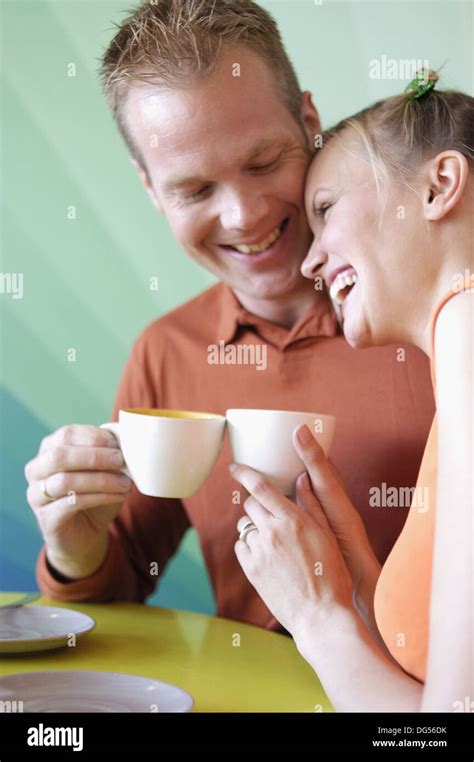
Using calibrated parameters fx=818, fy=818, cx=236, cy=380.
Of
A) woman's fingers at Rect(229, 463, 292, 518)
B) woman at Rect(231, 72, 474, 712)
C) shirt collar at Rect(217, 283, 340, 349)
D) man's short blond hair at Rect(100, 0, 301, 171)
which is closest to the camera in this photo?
woman at Rect(231, 72, 474, 712)

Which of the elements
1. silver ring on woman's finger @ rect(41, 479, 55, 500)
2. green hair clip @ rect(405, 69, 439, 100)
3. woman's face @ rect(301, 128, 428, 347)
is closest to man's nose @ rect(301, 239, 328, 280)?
woman's face @ rect(301, 128, 428, 347)

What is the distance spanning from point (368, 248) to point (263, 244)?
33 centimetres

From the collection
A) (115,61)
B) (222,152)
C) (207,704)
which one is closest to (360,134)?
(222,152)

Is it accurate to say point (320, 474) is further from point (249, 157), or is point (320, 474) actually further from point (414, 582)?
point (249, 157)

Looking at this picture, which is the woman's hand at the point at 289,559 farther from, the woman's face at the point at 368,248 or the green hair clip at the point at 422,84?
the green hair clip at the point at 422,84

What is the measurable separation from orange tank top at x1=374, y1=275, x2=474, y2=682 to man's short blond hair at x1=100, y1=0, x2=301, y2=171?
0.61m

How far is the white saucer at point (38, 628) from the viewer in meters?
0.97

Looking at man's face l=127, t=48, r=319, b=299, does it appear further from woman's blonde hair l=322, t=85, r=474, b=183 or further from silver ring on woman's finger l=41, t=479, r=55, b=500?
silver ring on woman's finger l=41, t=479, r=55, b=500

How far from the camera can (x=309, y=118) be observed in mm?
1351

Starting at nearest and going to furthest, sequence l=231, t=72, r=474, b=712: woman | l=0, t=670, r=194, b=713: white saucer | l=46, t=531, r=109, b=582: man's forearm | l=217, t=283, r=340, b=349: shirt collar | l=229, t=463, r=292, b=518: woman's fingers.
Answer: l=231, t=72, r=474, b=712: woman → l=0, t=670, r=194, b=713: white saucer → l=229, t=463, r=292, b=518: woman's fingers → l=46, t=531, r=109, b=582: man's forearm → l=217, t=283, r=340, b=349: shirt collar

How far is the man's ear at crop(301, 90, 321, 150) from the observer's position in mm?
1335

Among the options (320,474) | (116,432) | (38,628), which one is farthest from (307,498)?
(38,628)

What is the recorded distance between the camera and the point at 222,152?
1203mm
